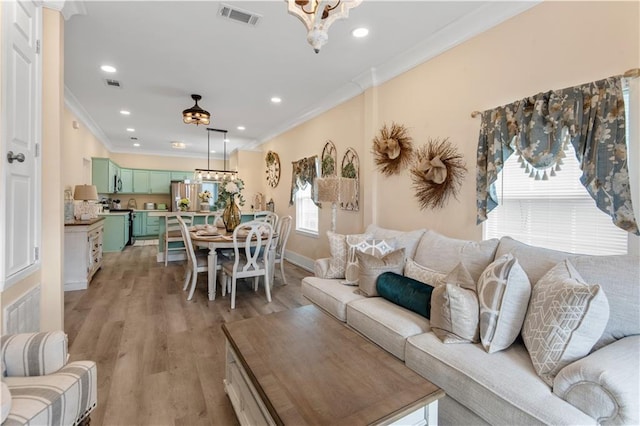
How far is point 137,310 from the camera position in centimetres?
341

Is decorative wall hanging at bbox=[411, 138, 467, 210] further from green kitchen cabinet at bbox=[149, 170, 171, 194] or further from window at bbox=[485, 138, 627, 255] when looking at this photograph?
green kitchen cabinet at bbox=[149, 170, 171, 194]

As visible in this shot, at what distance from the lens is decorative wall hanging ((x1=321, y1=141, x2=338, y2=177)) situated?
4656 mm

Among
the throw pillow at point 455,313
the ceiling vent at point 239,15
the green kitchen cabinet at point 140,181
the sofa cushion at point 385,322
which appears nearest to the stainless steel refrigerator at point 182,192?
the green kitchen cabinet at point 140,181

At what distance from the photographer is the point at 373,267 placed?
251 centimetres

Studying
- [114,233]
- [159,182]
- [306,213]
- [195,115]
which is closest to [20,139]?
[195,115]

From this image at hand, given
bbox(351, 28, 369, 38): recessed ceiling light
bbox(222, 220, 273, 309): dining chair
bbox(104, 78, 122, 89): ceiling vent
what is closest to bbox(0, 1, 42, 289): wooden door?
bbox(222, 220, 273, 309): dining chair

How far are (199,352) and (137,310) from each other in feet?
4.59

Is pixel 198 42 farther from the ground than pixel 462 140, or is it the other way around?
pixel 198 42

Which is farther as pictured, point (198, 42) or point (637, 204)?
point (198, 42)

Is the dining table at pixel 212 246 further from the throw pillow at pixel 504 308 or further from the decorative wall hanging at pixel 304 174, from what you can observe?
the throw pillow at pixel 504 308

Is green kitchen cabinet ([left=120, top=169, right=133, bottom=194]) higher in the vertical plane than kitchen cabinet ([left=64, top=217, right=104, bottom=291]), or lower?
higher

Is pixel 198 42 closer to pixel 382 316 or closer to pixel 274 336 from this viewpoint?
pixel 274 336

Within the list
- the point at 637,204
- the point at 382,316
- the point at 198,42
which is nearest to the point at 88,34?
the point at 198,42

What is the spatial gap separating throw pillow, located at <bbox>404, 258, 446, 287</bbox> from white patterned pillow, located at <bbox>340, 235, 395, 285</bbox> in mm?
271
